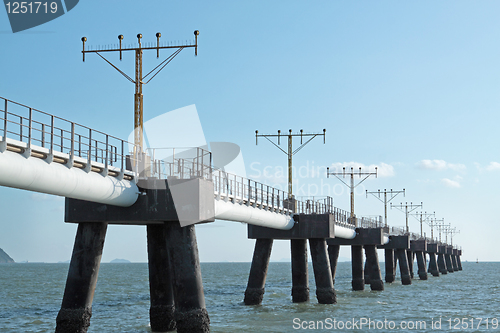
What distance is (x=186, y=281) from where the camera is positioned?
2158 cm

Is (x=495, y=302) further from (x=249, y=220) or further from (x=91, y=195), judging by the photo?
(x=91, y=195)

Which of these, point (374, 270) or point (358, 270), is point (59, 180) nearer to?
point (358, 270)

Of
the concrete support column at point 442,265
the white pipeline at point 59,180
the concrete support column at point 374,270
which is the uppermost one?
the white pipeline at point 59,180

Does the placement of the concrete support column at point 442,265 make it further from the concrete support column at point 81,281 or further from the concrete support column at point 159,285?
the concrete support column at point 81,281

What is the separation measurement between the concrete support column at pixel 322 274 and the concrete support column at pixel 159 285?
50.4ft

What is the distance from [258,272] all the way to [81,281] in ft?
56.2

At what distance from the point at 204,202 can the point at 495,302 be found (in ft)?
117

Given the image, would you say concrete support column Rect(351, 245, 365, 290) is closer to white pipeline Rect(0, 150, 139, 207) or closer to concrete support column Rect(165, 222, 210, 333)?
concrete support column Rect(165, 222, 210, 333)

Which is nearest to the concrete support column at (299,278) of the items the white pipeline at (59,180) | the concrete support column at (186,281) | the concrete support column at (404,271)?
the concrete support column at (186,281)

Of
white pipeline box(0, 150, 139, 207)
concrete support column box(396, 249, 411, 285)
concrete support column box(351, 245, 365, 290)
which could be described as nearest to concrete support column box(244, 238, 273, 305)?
white pipeline box(0, 150, 139, 207)

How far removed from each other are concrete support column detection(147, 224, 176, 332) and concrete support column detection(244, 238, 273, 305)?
473 inches

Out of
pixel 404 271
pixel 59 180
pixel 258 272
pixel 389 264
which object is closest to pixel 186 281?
pixel 59 180

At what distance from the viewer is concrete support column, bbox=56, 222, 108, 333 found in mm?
22656

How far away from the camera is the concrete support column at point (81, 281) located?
22.7 meters
